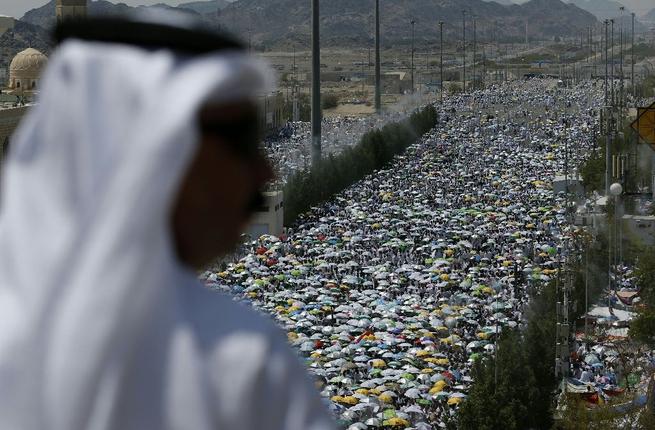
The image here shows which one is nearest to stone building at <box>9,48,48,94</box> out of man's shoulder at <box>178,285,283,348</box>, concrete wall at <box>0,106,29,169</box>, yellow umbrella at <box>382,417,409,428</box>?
concrete wall at <box>0,106,29,169</box>

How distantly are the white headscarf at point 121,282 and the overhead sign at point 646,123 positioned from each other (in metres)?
19.5

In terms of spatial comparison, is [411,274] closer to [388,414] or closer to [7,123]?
[388,414]

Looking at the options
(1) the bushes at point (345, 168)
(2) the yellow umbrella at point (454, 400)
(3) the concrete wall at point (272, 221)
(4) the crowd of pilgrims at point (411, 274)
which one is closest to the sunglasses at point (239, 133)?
(4) the crowd of pilgrims at point (411, 274)

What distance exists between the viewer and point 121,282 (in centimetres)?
94

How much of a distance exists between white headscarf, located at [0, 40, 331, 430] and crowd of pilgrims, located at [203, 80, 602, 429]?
296 inches

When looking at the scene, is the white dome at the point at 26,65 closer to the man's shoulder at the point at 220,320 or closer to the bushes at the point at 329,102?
the bushes at the point at 329,102

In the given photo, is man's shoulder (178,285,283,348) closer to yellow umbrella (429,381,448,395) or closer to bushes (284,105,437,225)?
yellow umbrella (429,381,448,395)

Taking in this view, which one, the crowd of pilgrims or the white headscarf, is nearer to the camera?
the white headscarf

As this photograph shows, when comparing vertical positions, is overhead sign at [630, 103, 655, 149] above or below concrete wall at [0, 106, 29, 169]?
above

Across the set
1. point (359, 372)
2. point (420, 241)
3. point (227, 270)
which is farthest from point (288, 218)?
point (359, 372)

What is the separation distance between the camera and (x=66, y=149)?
1.02 metres

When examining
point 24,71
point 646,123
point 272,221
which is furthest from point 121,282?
point 24,71

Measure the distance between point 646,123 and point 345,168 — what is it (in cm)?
1655

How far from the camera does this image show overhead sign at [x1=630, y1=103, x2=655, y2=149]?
1984cm
